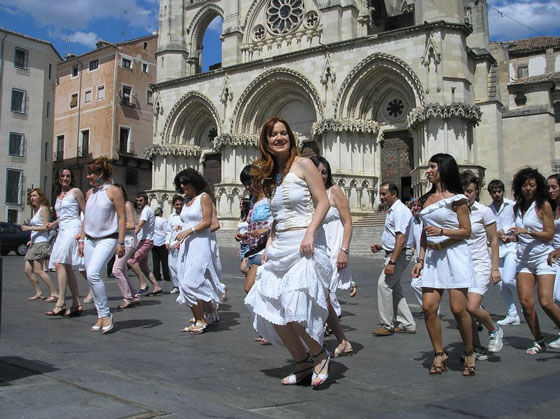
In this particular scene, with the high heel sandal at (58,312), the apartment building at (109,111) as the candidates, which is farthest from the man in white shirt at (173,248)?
the apartment building at (109,111)

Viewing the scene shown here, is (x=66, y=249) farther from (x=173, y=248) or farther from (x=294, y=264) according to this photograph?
(x=294, y=264)

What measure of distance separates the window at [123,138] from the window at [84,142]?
3023mm

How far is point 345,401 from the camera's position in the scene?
149 inches

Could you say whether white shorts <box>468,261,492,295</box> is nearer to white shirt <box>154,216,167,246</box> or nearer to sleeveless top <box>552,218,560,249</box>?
sleeveless top <box>552,218,560,249</box>

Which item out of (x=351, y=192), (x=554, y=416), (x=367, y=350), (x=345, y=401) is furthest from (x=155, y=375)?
(x=351, y=192)

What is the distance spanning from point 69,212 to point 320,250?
5.18 metres

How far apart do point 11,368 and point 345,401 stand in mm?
2543

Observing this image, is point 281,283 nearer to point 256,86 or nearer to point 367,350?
point 367,350

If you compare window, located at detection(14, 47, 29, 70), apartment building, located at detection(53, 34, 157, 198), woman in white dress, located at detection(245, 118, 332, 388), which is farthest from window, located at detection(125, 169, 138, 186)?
woman in white dress, located at detection(245, 118, 332, 388)

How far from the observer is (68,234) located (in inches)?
319

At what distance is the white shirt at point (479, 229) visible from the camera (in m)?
5.77

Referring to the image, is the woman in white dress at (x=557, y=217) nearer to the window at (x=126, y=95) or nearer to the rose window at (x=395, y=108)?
the rose window at (x=395, y=108)

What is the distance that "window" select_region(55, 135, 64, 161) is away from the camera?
45250mm

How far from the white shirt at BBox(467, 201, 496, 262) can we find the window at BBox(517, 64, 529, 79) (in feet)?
127
